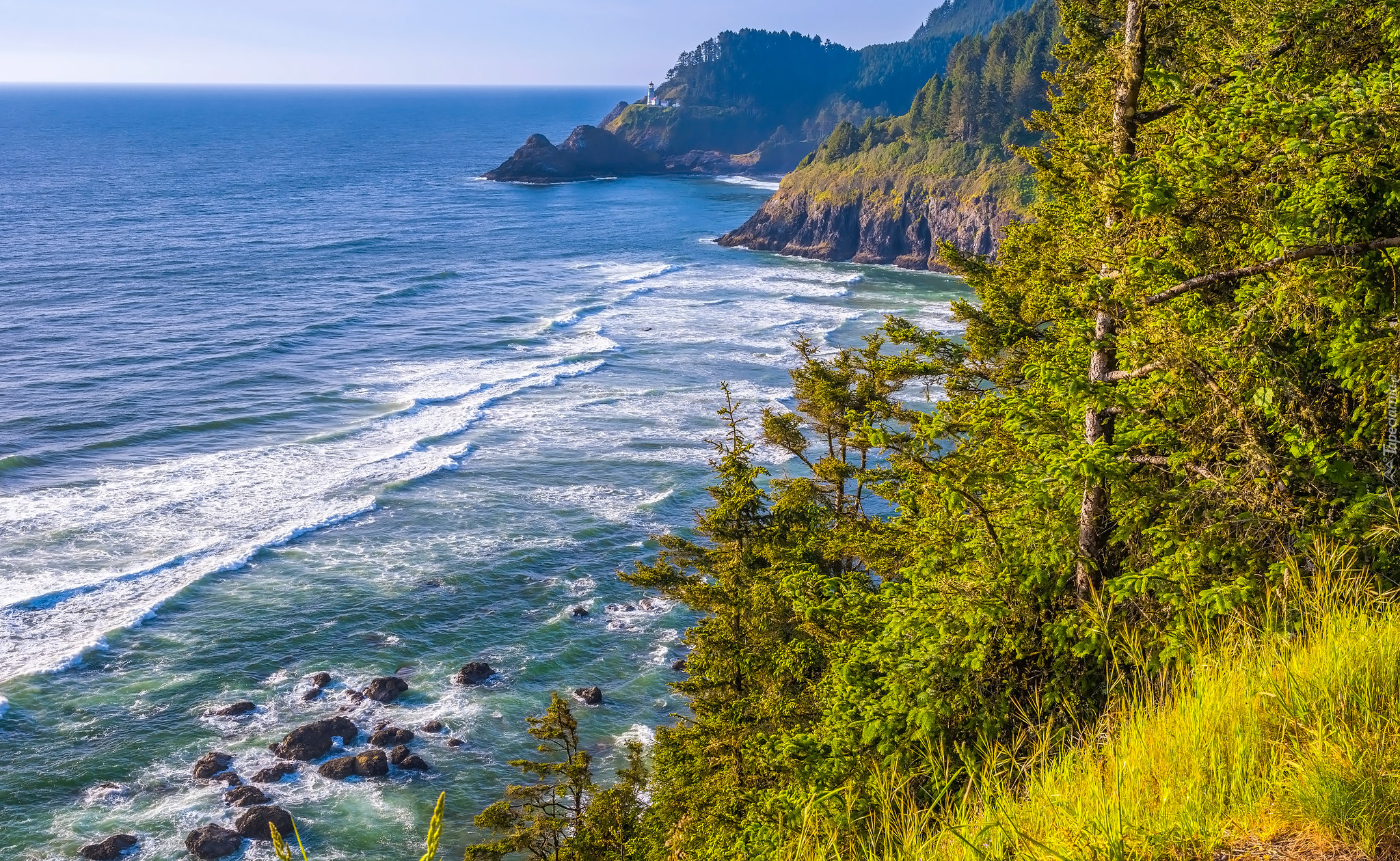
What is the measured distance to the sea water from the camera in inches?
998

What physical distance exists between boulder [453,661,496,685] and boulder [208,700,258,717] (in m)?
5.56

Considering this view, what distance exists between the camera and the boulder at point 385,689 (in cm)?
2753

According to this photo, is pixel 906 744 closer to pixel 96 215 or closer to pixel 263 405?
pixel 263 405

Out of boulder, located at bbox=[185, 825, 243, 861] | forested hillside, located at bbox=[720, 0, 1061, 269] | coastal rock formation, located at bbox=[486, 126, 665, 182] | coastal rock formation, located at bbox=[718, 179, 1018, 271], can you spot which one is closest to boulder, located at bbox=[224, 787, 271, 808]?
boulder, located at bbox=[185, 825, 243, 861]

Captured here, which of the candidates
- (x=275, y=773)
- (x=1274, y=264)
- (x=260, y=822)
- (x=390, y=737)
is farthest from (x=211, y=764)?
(x=1274, y=264)

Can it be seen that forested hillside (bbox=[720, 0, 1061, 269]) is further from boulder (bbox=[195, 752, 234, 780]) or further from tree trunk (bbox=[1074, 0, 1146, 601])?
tree trunk (bbox=[1074, 0, 1146, 601])

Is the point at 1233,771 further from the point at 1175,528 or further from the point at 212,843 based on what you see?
the point at 212,843

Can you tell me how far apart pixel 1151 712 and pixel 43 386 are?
5918 centimetres

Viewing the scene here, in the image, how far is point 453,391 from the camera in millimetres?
53781

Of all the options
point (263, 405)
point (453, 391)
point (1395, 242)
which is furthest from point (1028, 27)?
point (1395, 242)

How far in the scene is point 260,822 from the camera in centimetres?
2252

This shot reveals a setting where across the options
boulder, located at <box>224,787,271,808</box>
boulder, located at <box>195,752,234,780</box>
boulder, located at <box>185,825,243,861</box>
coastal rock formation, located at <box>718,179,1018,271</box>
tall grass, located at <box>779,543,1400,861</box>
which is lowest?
boulder, located at <box>185,825,243,861</box>

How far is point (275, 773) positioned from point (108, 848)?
12.5ft

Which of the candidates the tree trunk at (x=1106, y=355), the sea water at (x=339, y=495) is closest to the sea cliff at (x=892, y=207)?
the sea water at (x=339, y=495)
